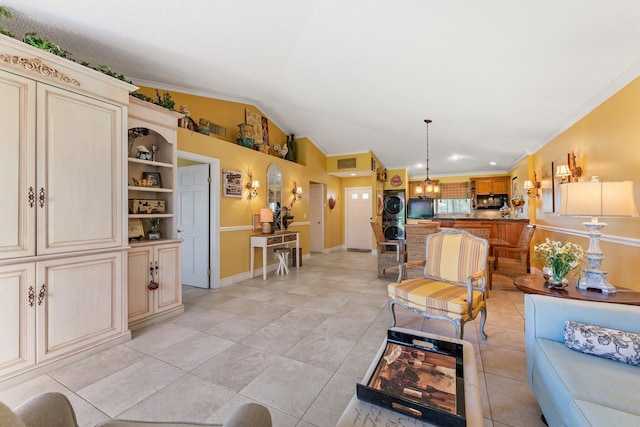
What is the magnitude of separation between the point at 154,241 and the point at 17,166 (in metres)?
1.32

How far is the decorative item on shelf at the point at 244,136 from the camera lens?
4.89m

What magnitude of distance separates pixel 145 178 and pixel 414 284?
331 centimetres

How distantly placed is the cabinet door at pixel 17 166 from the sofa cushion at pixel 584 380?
3.38 m

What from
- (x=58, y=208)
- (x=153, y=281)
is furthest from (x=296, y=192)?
(x=58, y=208)

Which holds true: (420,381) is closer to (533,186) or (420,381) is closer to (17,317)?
(17,317)

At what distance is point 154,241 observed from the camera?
302 cm

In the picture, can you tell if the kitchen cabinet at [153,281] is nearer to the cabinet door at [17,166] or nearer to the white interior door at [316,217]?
the cabinet door at [17,166]

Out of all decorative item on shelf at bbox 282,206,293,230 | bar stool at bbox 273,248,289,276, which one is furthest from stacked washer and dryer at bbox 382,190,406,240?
bar stool at bbox 273,248,289,276

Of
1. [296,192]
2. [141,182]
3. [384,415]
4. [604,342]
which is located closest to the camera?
[384,415]

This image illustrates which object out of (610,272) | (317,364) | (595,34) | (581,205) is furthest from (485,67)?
(317,364)

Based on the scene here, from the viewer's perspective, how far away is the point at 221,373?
203 cm

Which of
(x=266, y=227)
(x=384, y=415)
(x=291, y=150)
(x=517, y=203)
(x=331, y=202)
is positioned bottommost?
(x=384, y=415)

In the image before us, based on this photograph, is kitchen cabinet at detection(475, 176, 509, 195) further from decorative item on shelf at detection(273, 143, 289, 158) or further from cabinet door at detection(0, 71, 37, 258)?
cabinet door at detection(0, 71, 37, 258)

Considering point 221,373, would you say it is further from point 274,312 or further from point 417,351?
point 417,351
